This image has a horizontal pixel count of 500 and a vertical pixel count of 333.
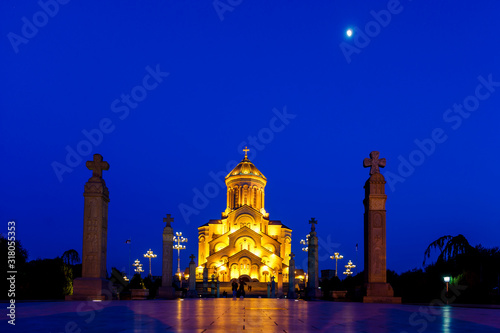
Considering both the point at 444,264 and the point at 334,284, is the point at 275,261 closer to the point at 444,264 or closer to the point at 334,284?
the point at 334,284

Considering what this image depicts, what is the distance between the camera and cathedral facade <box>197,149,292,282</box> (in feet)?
242

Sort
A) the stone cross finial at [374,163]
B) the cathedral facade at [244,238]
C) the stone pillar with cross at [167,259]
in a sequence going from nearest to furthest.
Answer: the stone cross finial at [374,163], the stone pillar with cross at [167,259], the cathedral facade at [244,238]

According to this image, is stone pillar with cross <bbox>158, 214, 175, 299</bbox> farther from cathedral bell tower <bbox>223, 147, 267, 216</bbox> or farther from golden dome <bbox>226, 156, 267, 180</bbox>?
cathedral bell tower <bbox>223, 147, 267, 216</bbox>

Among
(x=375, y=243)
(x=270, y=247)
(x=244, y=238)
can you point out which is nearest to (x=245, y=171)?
(x=244, y=238)

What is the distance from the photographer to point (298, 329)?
7.24 m

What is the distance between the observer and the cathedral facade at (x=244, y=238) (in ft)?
242

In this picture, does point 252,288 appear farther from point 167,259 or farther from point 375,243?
point 375,243

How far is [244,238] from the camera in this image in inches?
3098

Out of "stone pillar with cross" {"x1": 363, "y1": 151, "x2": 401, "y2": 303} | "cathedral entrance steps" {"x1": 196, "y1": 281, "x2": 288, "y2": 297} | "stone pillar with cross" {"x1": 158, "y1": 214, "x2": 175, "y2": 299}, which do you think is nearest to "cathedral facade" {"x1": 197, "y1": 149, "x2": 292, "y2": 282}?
"cathedral entrance steps" {"x1": 196, "y1": 281, "x2": 288, "y2": 297}

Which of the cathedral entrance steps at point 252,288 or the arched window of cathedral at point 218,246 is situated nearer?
the cathedral entrance steps at point 252,288

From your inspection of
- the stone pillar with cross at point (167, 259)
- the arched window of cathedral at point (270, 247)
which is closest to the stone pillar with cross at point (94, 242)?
the stone pillar with cross at point (167, 259)

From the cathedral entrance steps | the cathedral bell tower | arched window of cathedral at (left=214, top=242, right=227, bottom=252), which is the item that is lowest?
the cathedral entrance steps

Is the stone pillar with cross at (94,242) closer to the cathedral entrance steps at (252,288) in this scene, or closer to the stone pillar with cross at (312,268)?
the stone pillar with cross at (312,268)

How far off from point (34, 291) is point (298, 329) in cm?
2443
